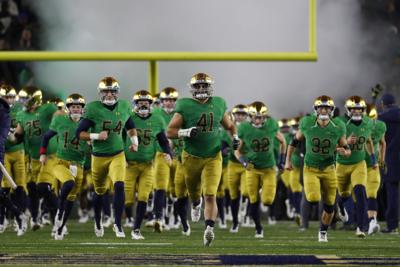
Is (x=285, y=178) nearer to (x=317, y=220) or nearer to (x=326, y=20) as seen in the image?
(x=317, y=220)

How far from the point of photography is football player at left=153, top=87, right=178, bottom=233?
51.4 ft

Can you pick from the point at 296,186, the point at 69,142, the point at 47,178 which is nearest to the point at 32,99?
the point at 47,178

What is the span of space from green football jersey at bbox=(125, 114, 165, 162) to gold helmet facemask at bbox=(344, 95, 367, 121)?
2072 mm

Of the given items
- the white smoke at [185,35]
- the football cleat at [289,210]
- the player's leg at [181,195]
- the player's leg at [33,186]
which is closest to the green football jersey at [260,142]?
the player's leg at [181,195]

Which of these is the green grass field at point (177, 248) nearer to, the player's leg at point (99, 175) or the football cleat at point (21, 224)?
the football cleat at point (21, 224)

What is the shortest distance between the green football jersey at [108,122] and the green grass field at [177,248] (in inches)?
36.7

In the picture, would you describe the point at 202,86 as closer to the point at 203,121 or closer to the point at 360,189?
the point at 203,121

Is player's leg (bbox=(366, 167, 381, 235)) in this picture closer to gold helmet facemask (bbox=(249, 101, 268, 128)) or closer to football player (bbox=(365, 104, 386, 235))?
football player (bbox=(365, 104, 386, 235))

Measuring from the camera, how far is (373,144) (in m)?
15.3

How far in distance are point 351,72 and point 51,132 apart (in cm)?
916

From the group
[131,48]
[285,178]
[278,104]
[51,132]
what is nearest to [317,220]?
[285,178]

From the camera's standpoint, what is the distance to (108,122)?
13398mm

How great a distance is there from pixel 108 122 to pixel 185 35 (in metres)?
6.25

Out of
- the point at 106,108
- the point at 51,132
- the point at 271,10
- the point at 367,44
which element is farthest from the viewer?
the point at 367,44
